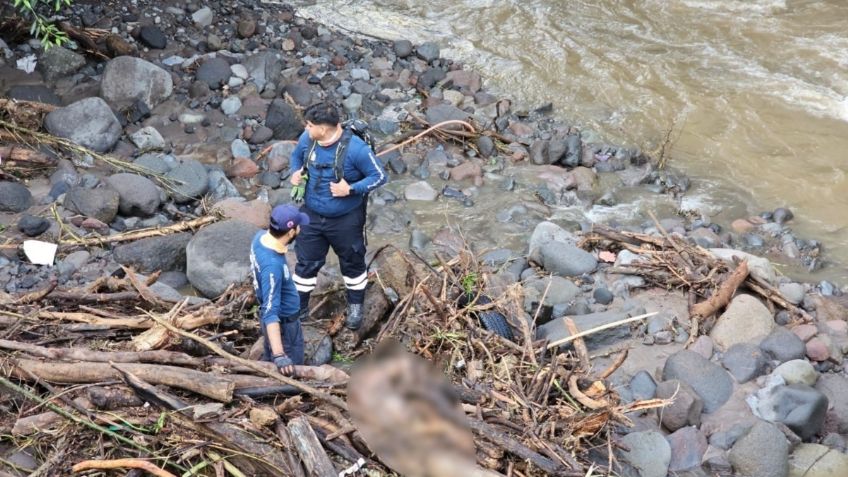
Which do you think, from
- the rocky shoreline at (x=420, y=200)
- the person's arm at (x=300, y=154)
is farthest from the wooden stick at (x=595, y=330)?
the person's arm at (x=300, y=154)

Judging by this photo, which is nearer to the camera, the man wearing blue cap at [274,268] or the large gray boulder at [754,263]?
the man wearing blue cap at [274,268]

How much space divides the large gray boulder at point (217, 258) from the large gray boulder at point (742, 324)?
154 inches

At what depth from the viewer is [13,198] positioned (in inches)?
301

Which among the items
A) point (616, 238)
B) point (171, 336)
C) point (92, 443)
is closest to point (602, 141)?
point (616, 238)

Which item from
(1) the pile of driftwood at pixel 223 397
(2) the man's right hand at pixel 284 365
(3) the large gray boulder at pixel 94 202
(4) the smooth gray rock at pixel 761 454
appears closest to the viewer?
(1) the pile of driftwood at pixel 223 397

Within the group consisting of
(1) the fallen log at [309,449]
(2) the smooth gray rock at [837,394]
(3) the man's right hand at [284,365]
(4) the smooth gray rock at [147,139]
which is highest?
(1) the fallen log at [309,449]

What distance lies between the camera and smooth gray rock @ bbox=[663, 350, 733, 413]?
19.3 feet

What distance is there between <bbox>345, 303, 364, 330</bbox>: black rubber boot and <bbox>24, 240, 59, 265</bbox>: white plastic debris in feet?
9.26

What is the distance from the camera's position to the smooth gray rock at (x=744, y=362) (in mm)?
6141

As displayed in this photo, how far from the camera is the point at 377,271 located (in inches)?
260

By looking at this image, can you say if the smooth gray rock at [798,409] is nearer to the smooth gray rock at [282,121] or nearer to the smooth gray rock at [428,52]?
the smooth gray rock at [282,121]

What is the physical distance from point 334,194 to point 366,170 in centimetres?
27

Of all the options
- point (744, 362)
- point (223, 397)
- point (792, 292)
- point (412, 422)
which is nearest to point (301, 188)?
point (223, 397)

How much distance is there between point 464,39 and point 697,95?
3685 millimetres
